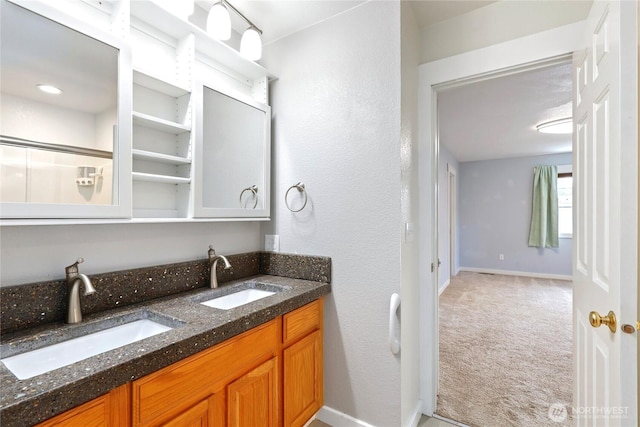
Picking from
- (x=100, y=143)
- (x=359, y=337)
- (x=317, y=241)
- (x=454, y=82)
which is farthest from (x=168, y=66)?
(x=359, y=337)

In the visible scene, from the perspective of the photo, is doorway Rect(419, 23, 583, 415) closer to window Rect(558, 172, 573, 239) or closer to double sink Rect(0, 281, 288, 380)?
double sink Rect(0, 281, 288, 380)

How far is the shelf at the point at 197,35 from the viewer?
1.32m

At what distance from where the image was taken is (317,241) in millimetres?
1776

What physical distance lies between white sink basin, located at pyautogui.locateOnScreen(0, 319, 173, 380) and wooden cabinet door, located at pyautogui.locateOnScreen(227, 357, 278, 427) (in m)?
0.39

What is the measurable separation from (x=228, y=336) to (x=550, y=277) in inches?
270

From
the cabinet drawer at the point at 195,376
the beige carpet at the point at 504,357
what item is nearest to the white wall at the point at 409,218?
the beige carpet at the point at 504,357

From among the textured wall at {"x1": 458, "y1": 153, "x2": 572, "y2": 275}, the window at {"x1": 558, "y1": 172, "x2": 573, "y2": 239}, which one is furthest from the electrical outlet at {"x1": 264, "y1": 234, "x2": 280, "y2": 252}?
the window at {"x1": 558, "y1": 172, "x2": 573, "y2": 239}

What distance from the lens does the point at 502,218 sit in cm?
627

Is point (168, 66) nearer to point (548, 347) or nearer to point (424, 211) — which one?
point (424, 211)

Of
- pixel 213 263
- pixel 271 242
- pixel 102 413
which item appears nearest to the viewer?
pixel 102 413

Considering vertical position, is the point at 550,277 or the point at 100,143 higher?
the point at 100,143

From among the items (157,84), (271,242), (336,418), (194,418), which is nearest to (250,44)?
(157,84)

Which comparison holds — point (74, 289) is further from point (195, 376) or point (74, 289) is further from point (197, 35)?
point (197, 35)

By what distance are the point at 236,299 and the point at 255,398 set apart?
559 mm
